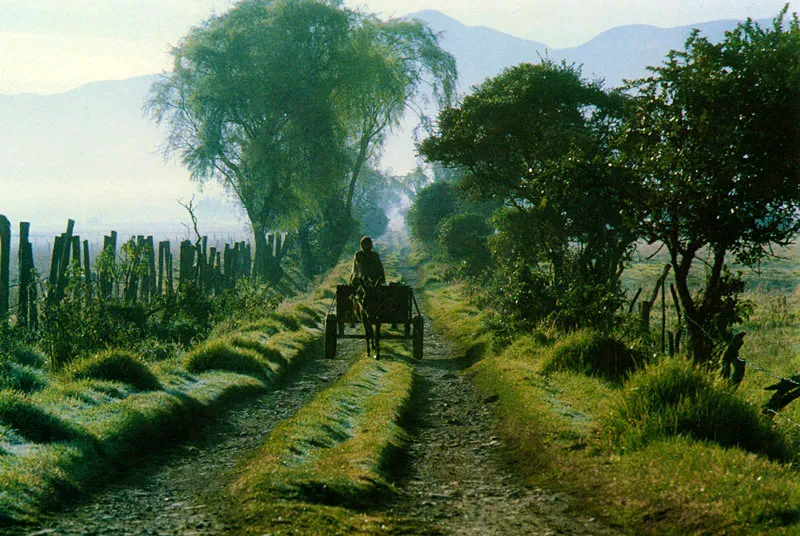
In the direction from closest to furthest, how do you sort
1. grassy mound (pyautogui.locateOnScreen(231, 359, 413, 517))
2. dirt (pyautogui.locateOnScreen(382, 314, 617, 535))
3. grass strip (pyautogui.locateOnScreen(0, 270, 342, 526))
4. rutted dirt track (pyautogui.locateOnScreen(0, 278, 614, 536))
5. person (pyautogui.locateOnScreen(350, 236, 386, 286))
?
rutted dirt track (pyautogui.locateOnScreen(0, 278, 614, 536)) < dirt (pyautogui.locateOnScreen(382, 314, 617, 535)) < grassy mound (pyautogui.locateOnScreen(231, 359, 413, 517)) < grass strip (pyautogui.locateOnScreen(0, 270, 342, 526)) < person (pyautogui.locateOnScreen(350, 236, 386, 286))

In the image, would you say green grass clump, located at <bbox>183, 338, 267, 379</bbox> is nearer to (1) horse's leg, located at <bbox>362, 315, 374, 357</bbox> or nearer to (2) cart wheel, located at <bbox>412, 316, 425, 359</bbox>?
(1) horse's leg, located at <bbox>362, 315, 374, 357</bbox>

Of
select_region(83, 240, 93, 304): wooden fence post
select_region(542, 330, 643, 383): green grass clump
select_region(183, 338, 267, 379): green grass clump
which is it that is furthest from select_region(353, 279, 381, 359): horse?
select_region(83, 240, 93, 304): wooden fence post

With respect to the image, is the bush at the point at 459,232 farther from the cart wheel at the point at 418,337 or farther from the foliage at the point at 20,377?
the foliage at the point at 20,377

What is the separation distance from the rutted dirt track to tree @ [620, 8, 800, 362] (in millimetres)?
3844

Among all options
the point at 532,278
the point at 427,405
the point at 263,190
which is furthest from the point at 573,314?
the point at 263,190

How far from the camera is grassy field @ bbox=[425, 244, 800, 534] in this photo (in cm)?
599

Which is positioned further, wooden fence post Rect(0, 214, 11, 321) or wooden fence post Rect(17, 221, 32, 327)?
wooden fence post Rect(17, 221, 32, 327)

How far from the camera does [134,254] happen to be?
56.5 feet

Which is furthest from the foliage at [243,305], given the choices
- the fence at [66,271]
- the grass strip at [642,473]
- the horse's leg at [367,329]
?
the grass strip at [642,473]

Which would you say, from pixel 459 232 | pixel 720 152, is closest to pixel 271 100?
pixel 459 232

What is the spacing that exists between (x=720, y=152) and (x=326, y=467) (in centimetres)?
689

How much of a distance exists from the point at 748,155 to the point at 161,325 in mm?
12967

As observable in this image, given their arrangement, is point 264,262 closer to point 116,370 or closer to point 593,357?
point 116,370

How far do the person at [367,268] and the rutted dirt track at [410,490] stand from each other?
4.70 meters
